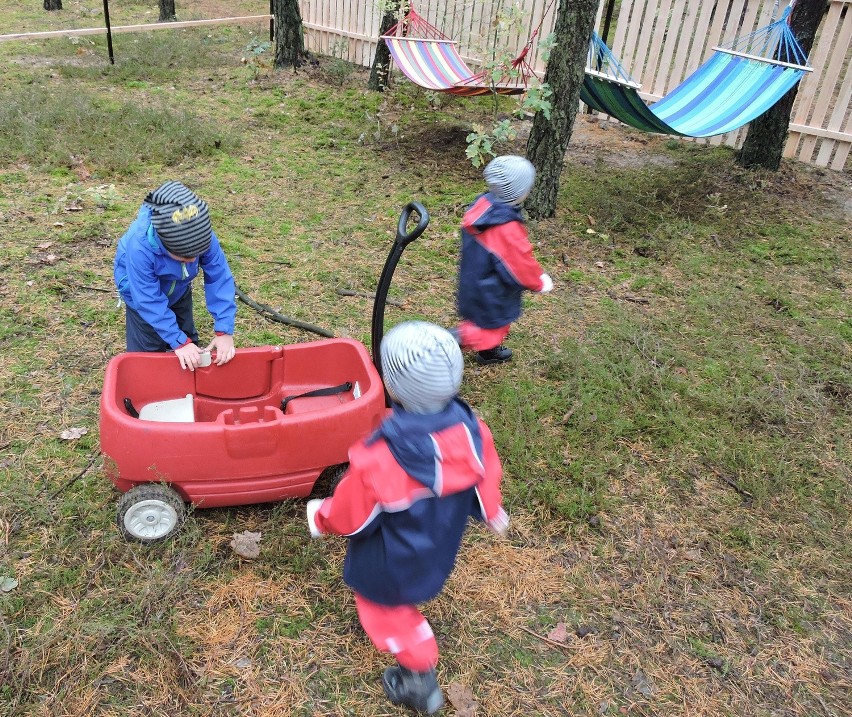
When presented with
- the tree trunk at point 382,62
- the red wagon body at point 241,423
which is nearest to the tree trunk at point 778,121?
the tree trunk at point 382,62

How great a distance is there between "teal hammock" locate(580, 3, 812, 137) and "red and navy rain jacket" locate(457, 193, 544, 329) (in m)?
2.64

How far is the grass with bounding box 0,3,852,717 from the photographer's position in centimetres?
226

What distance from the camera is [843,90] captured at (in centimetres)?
659

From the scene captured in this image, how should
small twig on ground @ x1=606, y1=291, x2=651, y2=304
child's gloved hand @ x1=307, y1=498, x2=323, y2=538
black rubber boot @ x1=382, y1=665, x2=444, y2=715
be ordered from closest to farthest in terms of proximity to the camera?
child's gloved hand @ x1=307, y1=498, x2=323, y2=538
black rubber boot @ x1=382, y1=665, x2=444, y2=715
small twig on ground @ x1=606, y1=291, x2=651, y2=304

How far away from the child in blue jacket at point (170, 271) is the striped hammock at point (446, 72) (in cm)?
391

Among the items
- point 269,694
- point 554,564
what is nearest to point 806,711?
point 554,564

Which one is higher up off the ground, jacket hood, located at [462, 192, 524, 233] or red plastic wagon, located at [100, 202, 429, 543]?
jacket hood, located at [462, 192, 524, 233]

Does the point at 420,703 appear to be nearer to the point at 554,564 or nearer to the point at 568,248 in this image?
the point at 554,564

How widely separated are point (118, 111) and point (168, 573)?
20.7ft

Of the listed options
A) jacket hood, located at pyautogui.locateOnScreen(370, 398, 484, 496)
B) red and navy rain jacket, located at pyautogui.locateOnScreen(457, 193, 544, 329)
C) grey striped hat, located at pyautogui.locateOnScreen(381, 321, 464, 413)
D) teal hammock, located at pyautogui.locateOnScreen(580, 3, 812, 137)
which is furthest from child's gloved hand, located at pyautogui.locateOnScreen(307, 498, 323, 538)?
teal hammock, located at pyautogui.locateOnScreen(580, 3, 812, 137)

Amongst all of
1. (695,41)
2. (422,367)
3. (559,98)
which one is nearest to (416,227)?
(422,367)

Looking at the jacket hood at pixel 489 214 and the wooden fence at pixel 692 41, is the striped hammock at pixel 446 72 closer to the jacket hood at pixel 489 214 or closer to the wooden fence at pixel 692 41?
the wooden fence at pixel 692 41

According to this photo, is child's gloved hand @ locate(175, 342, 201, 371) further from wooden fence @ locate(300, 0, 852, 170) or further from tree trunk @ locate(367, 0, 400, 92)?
tree trunk @ locate(367, 0, 400, 92)

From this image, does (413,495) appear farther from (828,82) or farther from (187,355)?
(828,82)
